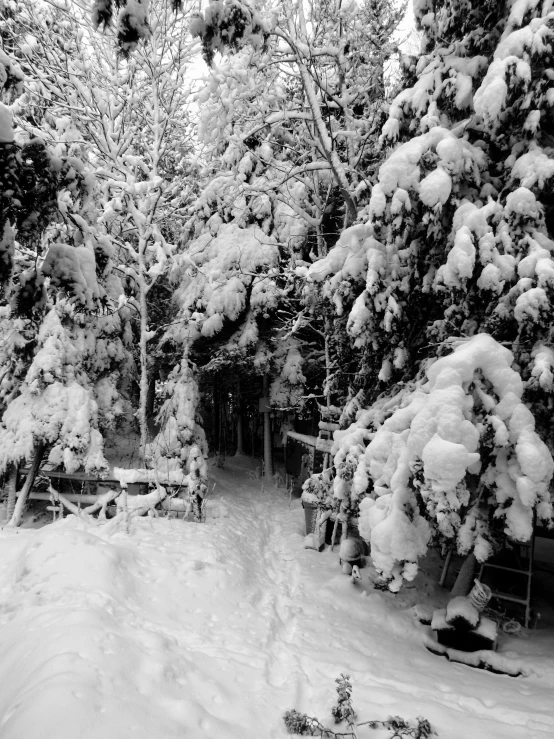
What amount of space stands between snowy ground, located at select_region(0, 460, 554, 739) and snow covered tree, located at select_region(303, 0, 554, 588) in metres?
1.19

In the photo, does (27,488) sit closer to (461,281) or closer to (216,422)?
(216,422)

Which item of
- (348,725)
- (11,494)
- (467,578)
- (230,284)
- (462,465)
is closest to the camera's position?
(348,725)

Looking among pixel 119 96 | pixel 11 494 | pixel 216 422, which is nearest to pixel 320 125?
pixel 119 96

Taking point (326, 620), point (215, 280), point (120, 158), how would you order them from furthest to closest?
point (215, 280), point (120, 158), point (326, 620)

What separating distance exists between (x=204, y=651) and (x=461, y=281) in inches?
189

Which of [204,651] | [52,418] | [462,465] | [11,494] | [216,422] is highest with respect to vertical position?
[462,465]

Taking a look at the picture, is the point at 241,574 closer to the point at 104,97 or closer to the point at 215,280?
the point at 215,280

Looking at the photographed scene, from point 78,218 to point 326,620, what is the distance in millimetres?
5861

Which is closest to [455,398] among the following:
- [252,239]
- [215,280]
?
[215,280]

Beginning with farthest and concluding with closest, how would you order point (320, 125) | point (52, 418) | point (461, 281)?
point (52, 418)
point (320, 125)
point (461, 281)

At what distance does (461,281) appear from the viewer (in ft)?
15.1

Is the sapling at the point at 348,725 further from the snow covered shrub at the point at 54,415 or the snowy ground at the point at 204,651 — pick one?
the snow covered shrub at the point at 54,415

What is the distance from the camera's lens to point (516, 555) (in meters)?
6.76

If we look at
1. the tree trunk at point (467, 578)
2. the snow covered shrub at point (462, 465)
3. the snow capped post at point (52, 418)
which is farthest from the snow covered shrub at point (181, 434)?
the snow covered shrub at point (462, 465)
